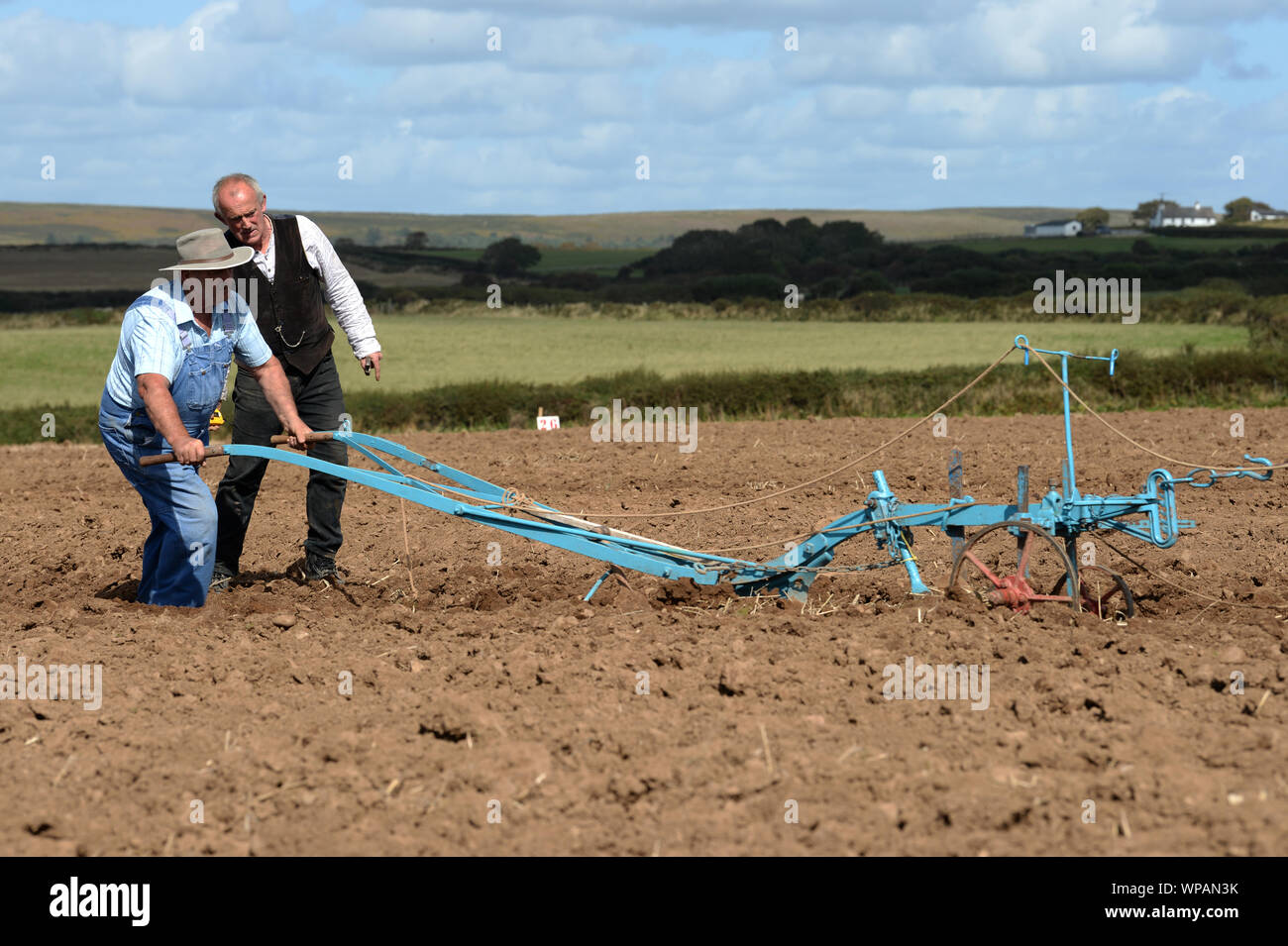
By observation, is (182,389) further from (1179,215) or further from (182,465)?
(1179,215)

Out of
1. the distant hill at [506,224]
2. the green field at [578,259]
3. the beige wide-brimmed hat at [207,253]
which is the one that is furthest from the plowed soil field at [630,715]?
the distant hill at [506,224]

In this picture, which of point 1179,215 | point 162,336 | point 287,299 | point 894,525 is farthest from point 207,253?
point 1179,215

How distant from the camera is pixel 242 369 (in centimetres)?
713

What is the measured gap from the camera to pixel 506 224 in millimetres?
112562

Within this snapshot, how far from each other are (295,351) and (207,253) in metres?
1.02

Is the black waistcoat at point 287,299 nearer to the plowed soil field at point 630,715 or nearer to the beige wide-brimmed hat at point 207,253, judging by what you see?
A: the beige wide-brimmed hat at point 207,253

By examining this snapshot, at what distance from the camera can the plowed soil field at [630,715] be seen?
13.6 ft

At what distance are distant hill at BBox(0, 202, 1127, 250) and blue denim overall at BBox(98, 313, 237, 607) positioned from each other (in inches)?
3023

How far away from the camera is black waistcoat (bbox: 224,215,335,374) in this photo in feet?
23.2

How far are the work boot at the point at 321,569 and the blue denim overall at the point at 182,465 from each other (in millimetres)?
819

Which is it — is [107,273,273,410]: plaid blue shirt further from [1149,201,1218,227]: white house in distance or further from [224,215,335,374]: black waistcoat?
[1149,201,1218,227]: white house in distance

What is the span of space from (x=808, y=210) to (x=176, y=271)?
101m
